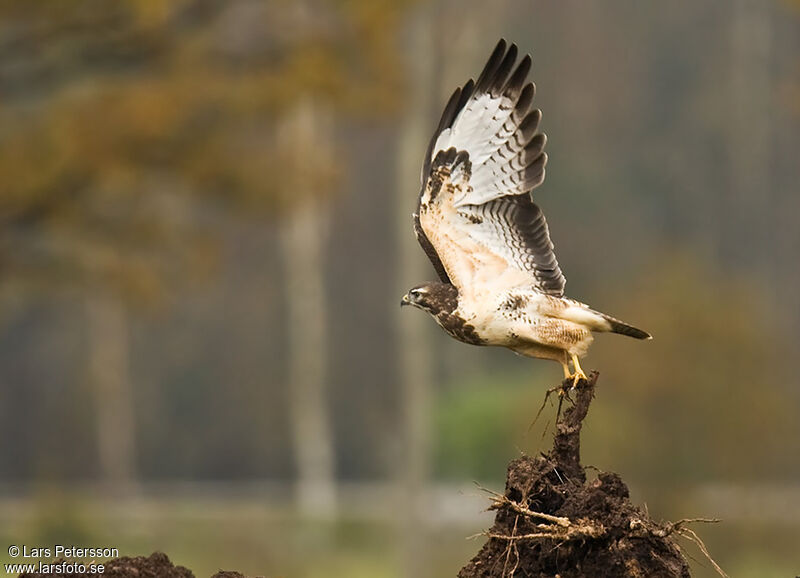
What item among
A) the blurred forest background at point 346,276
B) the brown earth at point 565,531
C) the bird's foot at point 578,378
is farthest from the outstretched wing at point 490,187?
the blurred forest background at point 346,276

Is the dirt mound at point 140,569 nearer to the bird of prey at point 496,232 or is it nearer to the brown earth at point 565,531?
the brown earth at point 565,531

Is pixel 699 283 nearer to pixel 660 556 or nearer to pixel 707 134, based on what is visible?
pixel 660 556

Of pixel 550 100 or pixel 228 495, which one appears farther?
pixel 550 100

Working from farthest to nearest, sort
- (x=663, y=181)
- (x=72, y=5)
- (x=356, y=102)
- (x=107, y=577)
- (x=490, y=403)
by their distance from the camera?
(x=663, y=181)
(x=490, y=403)
(x=356, y=102)
(x=72, y=5)
(x=107, y=577)

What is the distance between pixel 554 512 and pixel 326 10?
16998mm

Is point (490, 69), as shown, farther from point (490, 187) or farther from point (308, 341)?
point (308, 341)

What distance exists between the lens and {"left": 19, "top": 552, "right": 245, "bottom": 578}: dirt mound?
21.1 ft

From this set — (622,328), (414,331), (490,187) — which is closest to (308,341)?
(414,331)

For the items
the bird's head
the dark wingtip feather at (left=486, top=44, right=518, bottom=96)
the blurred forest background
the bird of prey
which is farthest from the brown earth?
the blurred forest background

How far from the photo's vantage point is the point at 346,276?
3834 cm

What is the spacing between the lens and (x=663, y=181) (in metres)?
36.1

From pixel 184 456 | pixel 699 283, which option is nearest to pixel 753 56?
pixel 184 456

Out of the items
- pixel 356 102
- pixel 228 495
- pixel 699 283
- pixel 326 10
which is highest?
pixel 326 10

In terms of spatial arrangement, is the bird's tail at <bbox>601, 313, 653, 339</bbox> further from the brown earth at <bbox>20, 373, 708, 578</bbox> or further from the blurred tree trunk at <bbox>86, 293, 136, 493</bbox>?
the blurred tree trunk at <bbox>86, 293, 136, 493</bbox>
